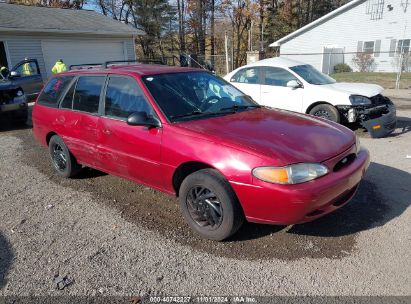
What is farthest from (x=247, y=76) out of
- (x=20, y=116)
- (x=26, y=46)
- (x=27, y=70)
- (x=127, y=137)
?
(x=26, y=46)

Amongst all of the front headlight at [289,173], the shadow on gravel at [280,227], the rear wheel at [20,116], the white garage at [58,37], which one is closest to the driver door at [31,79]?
the rear wheel at [20,116]

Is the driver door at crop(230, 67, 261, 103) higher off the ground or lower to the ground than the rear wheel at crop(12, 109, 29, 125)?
higher

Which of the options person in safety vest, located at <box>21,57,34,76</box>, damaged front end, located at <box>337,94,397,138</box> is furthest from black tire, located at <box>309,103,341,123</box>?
person in safety vest, located at <box>21,57,34,76</box>

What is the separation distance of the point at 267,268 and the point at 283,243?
0.45 m

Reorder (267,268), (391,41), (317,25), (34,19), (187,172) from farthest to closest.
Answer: (317,25) < (391,41) < (34,19) < (187,172) < (267,268)

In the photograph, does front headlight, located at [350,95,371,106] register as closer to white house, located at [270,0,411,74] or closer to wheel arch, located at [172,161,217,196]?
wheel arch, located at [172,161,217,196]

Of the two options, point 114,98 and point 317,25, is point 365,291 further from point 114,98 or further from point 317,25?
point 317,25

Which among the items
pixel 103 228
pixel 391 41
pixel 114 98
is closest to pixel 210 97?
pixel 114 98

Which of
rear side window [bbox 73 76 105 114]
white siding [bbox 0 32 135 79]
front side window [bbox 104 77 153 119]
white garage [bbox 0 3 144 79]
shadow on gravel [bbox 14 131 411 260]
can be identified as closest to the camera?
shadow on gravel [bbox 14 131 411 260]

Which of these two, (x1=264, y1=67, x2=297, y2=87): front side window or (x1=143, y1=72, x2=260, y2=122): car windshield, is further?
(x1=264, y1=67, x2=297, y2=87): front side window

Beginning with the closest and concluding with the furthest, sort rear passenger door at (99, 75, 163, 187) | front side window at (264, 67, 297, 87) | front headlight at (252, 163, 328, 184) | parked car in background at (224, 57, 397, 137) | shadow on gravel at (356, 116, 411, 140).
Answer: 1. front headlight at (252, 163, 328, 184)
2. rear passenger door at (99, 75, 163, 187)
3. parked car in background at (224, 57, 397, 137)
4. shadow on gravel at (356, 116, 411, 140)
5. front side window at (264, 67, 297, 87)

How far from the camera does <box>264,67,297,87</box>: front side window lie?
25.7 feet

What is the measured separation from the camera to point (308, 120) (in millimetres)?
4020

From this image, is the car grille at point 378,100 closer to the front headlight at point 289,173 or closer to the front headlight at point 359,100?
the front headlight at point 359,100
